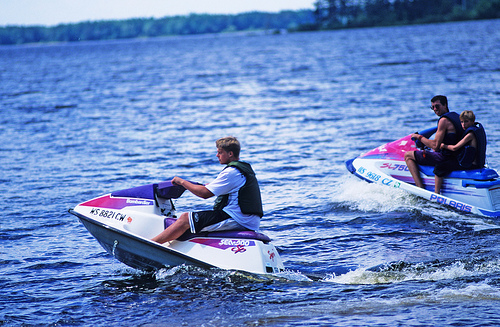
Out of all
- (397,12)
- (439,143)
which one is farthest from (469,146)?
(397,12)

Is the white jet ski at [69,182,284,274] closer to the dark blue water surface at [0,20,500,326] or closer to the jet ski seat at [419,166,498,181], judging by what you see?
the dark blue water surface at [0,20,500,326]

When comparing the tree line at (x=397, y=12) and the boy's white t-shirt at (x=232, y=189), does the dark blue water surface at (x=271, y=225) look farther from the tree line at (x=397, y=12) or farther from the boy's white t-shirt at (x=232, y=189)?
the tree line at (x=397, y=12)

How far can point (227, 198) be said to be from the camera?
23.9 ft

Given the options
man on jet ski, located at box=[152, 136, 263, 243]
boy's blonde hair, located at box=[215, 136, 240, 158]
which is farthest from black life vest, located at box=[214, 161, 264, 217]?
boy's blonde hair, located at box=[215, 136, 240, 158]

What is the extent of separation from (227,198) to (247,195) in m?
0.25

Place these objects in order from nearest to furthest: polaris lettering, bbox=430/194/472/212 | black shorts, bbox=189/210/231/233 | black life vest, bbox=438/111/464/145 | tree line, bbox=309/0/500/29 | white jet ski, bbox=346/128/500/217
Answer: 1. black shorts, bbox=189/210/231/233
2. black life vest, bbox=438/111/464/145
3. white jet ski, bbox=346/128/500/217
4. polaris lettering, bbox=430/194/472/212
5. tree line, bbox=309/0/500/29

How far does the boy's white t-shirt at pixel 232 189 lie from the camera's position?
706 centimetres

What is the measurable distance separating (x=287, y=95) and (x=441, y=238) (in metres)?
23.0

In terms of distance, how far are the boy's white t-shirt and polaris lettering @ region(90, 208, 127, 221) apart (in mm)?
1374

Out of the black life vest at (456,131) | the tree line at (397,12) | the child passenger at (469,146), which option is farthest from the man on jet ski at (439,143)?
the tree line at (397,12)

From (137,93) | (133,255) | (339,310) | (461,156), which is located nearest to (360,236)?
(461,156)

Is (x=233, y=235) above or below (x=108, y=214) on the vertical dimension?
below

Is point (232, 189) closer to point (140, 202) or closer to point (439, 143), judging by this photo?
point (140, 202)

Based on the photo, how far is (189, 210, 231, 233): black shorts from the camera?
24.3ft
